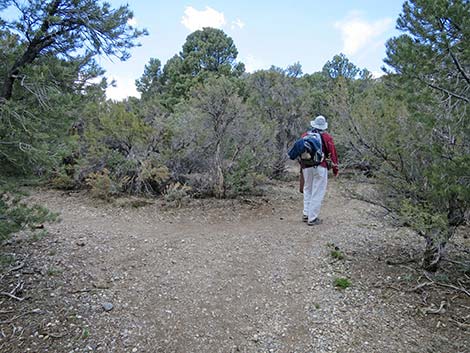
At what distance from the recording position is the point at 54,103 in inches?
95.6

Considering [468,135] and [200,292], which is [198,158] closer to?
[200,292]

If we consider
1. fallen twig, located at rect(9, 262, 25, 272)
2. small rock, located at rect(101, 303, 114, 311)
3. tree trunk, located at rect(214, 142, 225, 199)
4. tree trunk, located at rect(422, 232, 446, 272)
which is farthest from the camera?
tree trunk, located at rect(214, 142, 225, 199)

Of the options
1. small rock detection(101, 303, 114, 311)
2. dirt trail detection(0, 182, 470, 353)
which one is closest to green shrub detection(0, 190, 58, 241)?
dirt trail detection(0, 182, 470, 353)

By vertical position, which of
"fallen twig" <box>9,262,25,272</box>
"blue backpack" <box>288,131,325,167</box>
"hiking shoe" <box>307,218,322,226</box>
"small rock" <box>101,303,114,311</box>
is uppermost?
"blue backpack" <box>288,131,325,167</box>

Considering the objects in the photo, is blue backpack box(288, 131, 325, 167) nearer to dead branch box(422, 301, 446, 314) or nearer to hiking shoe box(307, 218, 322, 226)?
hiking shoe box(307, 218, 322, 226)

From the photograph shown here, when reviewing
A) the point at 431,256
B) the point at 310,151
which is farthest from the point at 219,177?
the point at 431,256

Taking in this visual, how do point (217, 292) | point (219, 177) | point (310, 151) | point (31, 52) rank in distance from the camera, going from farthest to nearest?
1. point (219, 177)
2. point (310, 151)
3. point (217, 292)
4. point (31, 52)

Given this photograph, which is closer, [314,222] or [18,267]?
[18,267]

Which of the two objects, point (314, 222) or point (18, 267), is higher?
point (314, 222)

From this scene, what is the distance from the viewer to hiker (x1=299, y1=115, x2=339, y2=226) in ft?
17.3

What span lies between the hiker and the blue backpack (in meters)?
0.08

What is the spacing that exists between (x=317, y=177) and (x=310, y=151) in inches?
17.9

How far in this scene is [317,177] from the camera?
531cm

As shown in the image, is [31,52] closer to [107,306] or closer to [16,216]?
[16,216]
